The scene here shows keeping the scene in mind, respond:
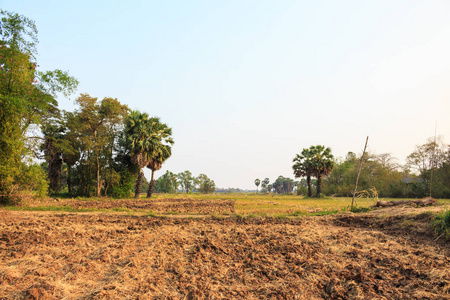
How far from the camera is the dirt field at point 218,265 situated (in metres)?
3.91

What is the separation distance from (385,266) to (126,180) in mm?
30513

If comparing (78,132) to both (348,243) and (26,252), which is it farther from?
(348,243)

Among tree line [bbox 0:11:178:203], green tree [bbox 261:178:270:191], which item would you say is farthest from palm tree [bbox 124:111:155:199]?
green tree [bbox 261:178:270:191]

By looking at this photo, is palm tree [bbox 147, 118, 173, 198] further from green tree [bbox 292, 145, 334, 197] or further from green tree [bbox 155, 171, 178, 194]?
green tree [bbox 155, 171, 178, 194]

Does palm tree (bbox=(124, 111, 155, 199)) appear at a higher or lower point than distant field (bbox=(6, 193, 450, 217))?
higher

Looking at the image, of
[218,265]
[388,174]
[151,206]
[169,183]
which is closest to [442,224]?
[218,265]

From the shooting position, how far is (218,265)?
207 inches

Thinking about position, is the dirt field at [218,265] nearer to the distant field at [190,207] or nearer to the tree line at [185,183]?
the distant field at [190,207]

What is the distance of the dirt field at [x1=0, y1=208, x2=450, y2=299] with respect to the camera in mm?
3914

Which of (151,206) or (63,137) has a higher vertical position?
(63,137)

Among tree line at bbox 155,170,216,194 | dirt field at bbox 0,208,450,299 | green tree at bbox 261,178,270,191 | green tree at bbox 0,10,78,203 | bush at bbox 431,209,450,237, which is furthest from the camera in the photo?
green tree at bbox 261,178,270,191

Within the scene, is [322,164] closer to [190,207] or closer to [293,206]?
[293,206]

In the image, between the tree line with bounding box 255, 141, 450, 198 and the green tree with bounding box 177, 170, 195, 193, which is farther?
the green tree with bounding box 177, 170, 195, 193

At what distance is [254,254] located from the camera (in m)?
5.91
